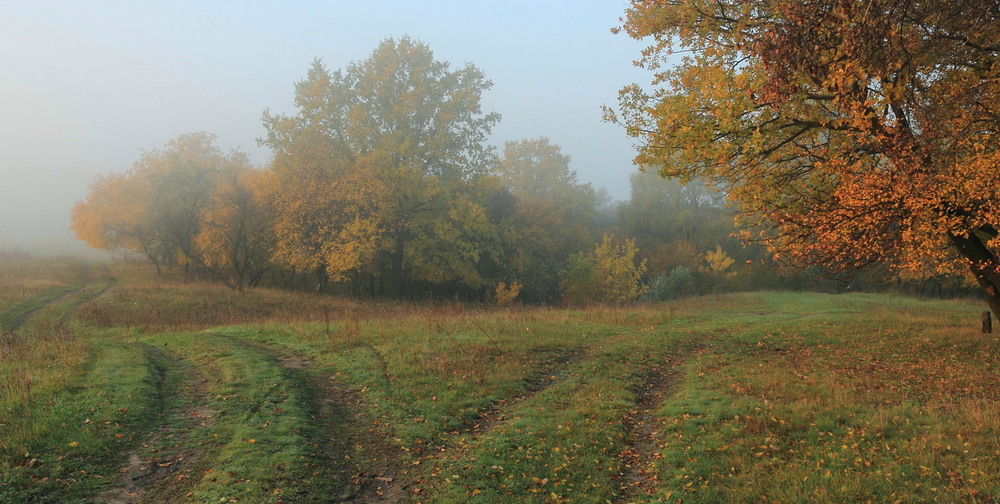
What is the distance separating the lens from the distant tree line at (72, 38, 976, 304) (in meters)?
36.9

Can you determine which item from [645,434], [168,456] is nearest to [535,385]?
[645,434]

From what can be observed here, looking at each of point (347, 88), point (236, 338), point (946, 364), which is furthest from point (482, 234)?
point (946, 364)

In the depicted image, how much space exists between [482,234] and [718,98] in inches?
1252

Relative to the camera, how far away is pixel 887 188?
11094 millimetres

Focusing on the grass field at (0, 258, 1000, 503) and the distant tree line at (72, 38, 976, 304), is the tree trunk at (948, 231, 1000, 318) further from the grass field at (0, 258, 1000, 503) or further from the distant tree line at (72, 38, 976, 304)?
the distant tree line at (72, 38, 976, 304)

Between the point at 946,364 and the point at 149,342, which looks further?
the point at 149,342

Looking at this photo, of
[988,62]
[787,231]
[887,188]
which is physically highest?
[988,62]

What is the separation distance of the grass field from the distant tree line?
20.5 meters

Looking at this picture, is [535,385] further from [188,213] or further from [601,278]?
[188,213]

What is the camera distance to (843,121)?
11.2m

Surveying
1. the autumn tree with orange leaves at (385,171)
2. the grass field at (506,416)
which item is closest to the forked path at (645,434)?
the grass field at (506,416)

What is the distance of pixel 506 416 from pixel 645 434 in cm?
244

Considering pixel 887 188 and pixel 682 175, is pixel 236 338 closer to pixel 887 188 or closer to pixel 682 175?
pixel 682 175

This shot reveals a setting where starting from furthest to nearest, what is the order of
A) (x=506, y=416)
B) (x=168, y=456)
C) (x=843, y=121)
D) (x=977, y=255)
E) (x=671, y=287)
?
(x=671, y=287), (x=977, y=255), (x=843, y=121), (x=506, y=416), (x=168, y=456)
